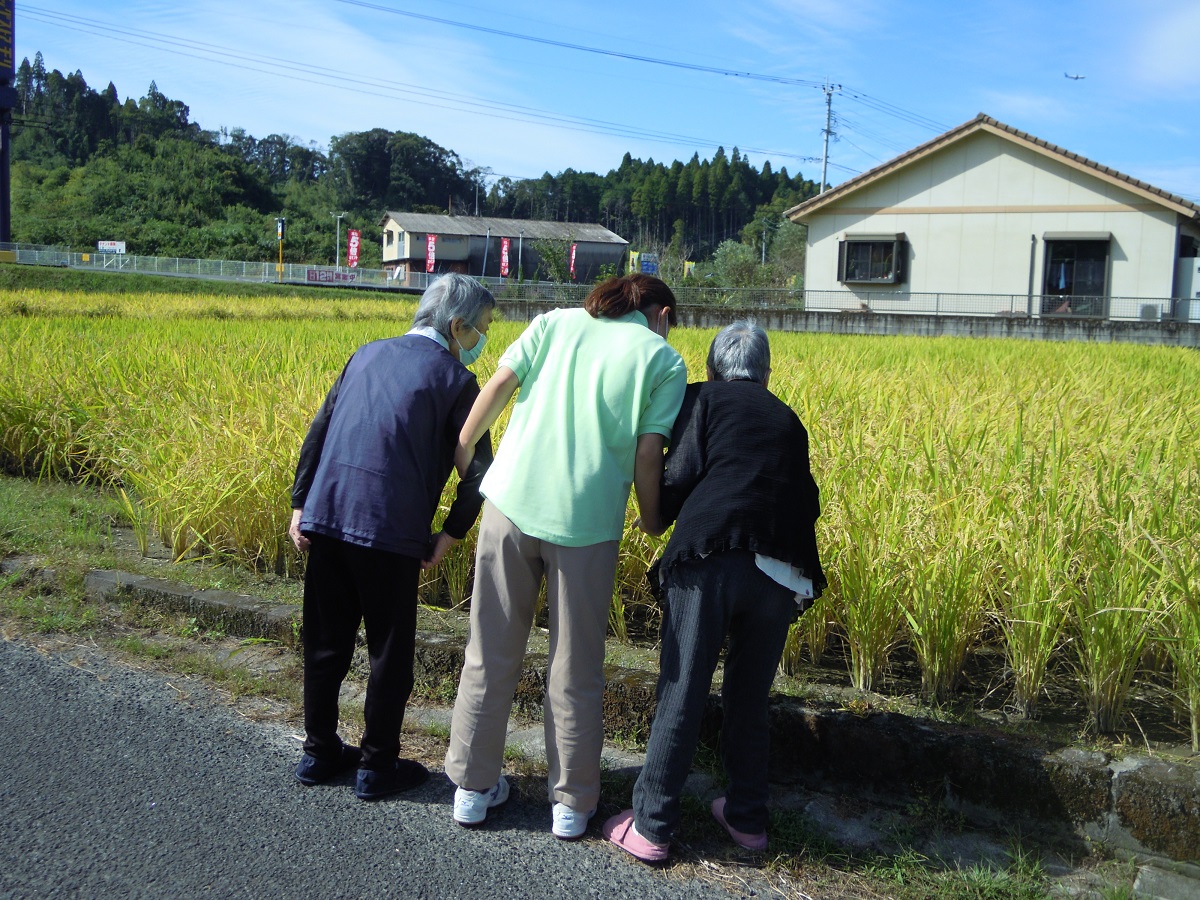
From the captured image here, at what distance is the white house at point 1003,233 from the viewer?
2444 cm

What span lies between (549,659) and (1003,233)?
2680 cm

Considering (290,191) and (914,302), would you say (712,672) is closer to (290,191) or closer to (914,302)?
(914,302)

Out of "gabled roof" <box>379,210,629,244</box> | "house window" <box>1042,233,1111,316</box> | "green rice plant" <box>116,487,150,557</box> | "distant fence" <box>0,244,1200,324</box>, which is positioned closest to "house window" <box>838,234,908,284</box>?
"distant fence" <box>0,244,1200,324</box>

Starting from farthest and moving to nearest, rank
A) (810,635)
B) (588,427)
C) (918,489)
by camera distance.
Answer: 1. (918,489)
2. (810,635)
3. (588,427)

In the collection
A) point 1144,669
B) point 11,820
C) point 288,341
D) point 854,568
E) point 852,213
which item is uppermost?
point 852,213

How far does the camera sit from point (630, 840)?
247 cm

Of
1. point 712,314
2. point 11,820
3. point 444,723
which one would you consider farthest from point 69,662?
point 712,314

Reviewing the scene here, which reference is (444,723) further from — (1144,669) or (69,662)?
(1144,669)

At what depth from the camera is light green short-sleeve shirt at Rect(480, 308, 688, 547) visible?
2477 millimetres

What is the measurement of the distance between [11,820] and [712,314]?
19.8 meters

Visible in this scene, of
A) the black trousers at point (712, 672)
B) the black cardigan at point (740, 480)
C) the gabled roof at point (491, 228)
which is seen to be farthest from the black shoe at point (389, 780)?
the gabled roof at point (491, 228)

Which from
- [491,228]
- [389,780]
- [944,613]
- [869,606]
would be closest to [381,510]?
[389,780]

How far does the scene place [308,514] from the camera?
2.72m

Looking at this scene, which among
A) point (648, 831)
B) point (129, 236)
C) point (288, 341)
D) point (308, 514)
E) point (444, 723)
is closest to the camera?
point (648, 831)
